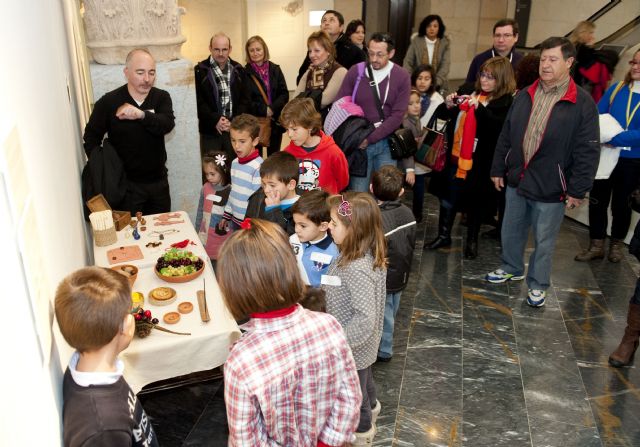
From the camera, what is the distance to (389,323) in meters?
3.73

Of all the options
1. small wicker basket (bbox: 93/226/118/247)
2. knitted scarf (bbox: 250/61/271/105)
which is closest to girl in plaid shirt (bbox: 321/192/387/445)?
small wicker basket (bbox: 93/226/118/247)

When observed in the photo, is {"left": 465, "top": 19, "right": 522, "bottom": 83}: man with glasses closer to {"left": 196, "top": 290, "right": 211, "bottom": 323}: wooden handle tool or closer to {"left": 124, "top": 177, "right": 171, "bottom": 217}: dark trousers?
{"left": 124, "top": 177, "right": 171, "bottom": 217}: dark trousers

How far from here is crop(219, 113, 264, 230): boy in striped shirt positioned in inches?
159

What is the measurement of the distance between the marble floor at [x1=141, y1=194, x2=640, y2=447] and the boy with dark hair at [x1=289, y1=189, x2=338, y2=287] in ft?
3.35

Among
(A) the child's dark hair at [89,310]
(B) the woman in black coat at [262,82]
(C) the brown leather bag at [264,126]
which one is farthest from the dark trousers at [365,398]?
(B) the woman in black coat at [262,82]

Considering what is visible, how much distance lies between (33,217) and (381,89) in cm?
384

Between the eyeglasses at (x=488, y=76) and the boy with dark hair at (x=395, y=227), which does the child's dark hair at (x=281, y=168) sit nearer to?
the boy with dark hair at (x=395, y=227)

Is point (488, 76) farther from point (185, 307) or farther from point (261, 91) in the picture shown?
point (185, 307)

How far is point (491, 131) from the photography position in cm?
486

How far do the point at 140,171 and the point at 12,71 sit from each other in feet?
8.45

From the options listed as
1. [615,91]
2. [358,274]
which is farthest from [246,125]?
[615,91]

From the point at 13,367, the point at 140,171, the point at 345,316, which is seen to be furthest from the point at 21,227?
the point at 140,171

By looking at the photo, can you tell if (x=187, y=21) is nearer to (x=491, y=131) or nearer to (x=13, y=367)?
(x=491, y=131)

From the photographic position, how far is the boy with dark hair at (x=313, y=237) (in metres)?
2.98
